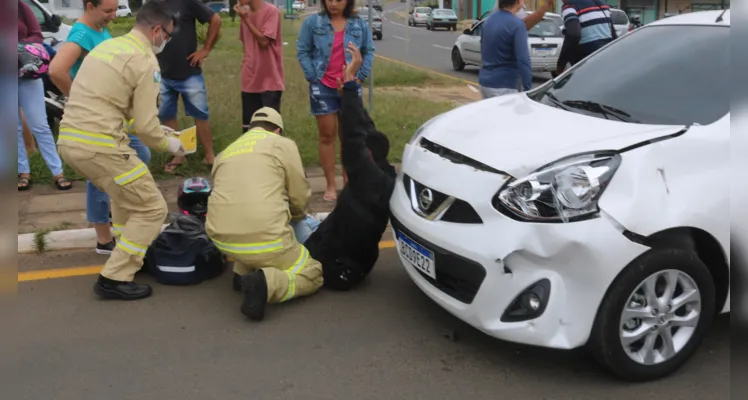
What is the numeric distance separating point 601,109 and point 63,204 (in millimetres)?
4503

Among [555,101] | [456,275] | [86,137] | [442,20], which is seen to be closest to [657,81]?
[555,101]

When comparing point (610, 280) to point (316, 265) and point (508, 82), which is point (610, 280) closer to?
point (316, 265)

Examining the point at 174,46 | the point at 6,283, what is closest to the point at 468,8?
the point at 174,46

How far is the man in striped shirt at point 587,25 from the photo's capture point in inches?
279

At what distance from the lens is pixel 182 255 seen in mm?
4434

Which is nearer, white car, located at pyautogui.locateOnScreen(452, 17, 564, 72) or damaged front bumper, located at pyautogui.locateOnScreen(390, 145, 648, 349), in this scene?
damaged front bumper, located at pyautogui.locateOnScreen(390, 145, 648, 349)

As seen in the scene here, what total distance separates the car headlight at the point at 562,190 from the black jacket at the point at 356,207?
108cm

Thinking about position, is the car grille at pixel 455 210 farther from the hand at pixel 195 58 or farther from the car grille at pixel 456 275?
the hand at pixel 195 58

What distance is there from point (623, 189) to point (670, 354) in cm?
88

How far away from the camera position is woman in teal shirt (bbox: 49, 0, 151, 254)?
464cm

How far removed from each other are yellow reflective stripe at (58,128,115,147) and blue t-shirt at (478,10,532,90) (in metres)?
3.32

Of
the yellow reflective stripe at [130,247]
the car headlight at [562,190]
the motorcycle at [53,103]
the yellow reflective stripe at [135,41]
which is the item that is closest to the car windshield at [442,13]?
the motorcycle at [53,103]

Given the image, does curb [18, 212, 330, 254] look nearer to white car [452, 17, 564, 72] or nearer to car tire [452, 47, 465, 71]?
white car [452, 17, 564, 72]

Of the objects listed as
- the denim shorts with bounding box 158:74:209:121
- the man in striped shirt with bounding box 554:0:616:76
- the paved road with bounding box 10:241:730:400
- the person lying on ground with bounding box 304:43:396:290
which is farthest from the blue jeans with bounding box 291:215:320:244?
the man in striped shirt with bounding box 554:0:616:76
